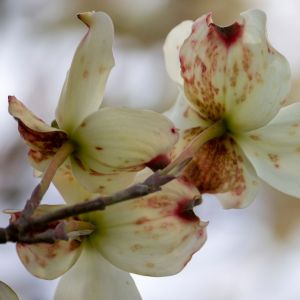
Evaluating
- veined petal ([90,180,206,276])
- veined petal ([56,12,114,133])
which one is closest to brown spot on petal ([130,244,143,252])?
veined petal ([90,180,206,276])

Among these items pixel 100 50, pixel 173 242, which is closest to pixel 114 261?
pixel 173 242

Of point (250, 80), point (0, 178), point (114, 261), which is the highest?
point (250, 80)

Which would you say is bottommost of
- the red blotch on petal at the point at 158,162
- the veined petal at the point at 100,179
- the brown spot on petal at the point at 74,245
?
the brown spot on petal at the point at 74,245

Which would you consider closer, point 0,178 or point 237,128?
point 237,128

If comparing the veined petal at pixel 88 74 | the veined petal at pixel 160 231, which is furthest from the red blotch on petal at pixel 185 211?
the veined petal at pixel 88 74

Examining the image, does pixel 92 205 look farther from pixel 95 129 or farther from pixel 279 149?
pixel 279 149

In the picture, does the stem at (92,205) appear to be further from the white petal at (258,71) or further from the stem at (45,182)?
the white petal at (258,71)

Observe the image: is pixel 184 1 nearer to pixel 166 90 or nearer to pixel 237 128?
pixel 166 90
